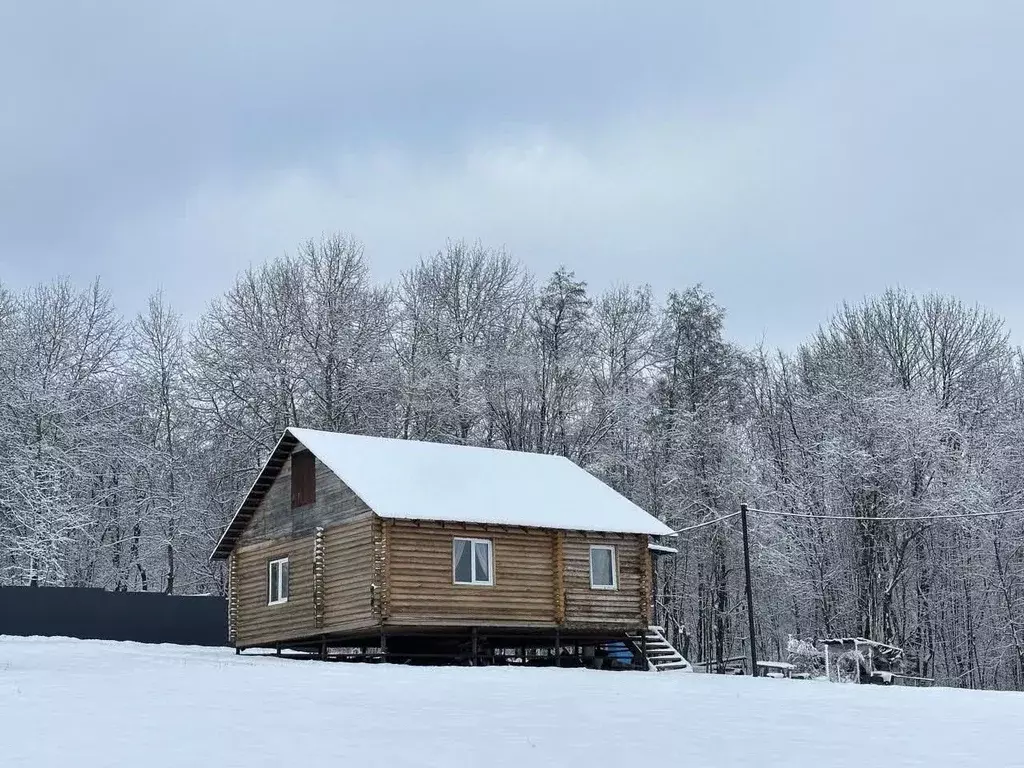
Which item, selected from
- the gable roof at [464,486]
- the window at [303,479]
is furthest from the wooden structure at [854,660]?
the window at [303,479]

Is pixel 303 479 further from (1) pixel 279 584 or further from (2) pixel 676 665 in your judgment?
(2) pixel 676 665

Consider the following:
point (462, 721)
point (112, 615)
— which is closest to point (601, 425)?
point (112, 615)

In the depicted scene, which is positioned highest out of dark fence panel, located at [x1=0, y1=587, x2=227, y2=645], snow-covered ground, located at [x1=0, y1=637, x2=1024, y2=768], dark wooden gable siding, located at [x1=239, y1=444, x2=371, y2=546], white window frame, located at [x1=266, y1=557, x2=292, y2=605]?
dark wooden gable siding, located at [x1=239, y1=444, x2=371, y2=546]

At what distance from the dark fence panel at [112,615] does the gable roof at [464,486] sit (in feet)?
13.5

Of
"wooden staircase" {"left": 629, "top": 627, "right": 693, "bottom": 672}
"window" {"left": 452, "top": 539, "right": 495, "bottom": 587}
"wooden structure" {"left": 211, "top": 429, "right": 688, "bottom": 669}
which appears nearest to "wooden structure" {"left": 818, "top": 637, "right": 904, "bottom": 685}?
"wooden staircase" {"left": 629, "top": 627, "right": 693, "bottom": 672}

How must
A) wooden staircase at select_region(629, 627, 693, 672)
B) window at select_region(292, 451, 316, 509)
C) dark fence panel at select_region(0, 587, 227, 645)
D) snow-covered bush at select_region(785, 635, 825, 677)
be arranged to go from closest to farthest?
window at select_region(292, 451, 316, 509), snow-covered bush at select_region(785, 635, 825, 677), wooden staircase at select_region(629, 627, 693, 672), dark fence panel at select_region(0, 587, 227, 645)

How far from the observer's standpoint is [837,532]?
4603 cm

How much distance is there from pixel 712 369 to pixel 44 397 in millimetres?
27036

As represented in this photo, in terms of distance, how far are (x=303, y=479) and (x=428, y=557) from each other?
5.07 meters

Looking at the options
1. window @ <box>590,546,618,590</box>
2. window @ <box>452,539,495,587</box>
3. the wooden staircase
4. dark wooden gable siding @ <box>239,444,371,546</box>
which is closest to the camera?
window @ <box>452,539,495,587</box>

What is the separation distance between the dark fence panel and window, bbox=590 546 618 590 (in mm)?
14849

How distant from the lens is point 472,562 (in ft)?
107

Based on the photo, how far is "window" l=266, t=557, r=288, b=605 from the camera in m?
35.2

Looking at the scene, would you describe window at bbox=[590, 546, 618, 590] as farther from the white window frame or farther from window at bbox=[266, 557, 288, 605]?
window at bbox=[266, 557, 288, 605]
